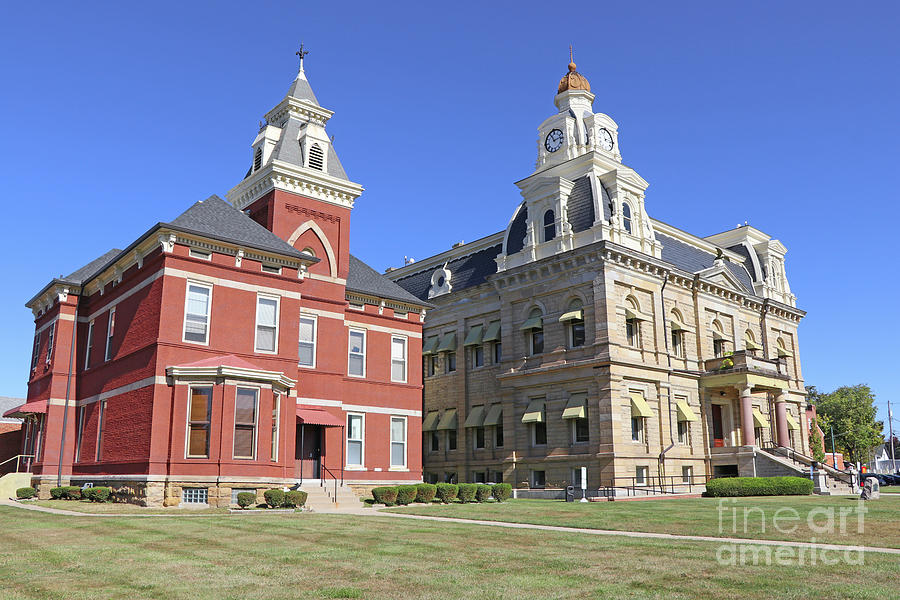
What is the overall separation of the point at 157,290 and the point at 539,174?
27.2m

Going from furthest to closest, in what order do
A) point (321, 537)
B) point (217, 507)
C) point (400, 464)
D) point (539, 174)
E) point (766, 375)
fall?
point (539, 174) < point (766, 375) < point (400, 464) < point (217, 507) < point (321, 537)

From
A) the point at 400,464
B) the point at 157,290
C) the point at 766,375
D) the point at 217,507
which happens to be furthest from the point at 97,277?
the point at 766,375

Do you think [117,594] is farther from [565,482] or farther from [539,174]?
[539,174]

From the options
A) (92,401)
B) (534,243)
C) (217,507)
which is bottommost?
(217,507)

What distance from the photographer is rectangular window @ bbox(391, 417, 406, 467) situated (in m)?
35.4

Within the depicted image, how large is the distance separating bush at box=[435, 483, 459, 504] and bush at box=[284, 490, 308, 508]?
6807 millimetres

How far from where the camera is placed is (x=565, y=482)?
133 feet

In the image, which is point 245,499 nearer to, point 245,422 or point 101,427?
point 245,422

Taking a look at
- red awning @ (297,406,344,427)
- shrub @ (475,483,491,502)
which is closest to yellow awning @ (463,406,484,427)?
shrub @ (475,483,491,502)

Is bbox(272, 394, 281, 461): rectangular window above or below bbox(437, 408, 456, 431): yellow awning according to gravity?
below

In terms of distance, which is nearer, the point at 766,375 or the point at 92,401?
the point at 92,401

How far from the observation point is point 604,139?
152 feet

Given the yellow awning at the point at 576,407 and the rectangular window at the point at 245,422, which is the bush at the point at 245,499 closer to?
the rectangular window at the point at 245,422

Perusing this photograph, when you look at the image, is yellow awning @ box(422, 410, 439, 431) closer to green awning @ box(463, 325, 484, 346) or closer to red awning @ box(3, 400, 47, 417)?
green awning @ box(463, 325, 484, 346)
